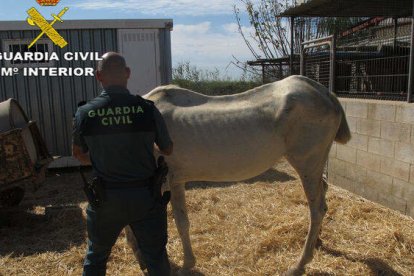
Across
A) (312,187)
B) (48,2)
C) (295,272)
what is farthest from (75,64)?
(295,272)

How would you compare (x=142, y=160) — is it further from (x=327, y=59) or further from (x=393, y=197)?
(x=327, y=59)

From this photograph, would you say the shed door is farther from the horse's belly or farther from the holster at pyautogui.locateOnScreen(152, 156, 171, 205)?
the holster at pyautogui.locateOnScreen(152, 156, 171, 205)

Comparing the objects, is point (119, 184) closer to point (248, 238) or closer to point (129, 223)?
point (129, 223)

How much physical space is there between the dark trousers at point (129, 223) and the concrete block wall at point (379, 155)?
3761mm

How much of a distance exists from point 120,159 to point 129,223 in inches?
18.9

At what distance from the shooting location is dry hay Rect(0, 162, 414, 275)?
3840 mm

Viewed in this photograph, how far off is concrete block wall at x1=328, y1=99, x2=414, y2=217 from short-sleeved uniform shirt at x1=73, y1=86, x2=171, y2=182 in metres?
3.87

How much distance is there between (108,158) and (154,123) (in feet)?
1.26

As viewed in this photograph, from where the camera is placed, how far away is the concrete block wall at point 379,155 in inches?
195

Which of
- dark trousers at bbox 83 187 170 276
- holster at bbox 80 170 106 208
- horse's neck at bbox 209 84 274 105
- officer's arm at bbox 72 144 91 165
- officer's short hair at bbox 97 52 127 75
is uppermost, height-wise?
officer's short hair at bbox 97 52 127 75

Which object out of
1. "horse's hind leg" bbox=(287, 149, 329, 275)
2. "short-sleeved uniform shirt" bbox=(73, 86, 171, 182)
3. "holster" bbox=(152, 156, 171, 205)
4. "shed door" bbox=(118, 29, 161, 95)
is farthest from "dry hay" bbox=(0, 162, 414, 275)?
"shed door" bbox=(118, 29, 161, 95)

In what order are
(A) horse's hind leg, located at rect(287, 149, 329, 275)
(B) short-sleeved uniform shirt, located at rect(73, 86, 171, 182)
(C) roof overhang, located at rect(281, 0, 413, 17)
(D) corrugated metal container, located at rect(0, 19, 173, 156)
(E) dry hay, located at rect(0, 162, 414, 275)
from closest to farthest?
(B) short-sleeved uniform shirt, located at rect(73, 86, 171, 182) < (A) horse's hind leg, located at rect(287, 149, 329, 275) < (E) dry hay, located at rect(0, 162, 414, 275) < (C) roof overhang, located at rect(281, 0, 413, 17) < (D) corrugated metal container, located at rect(0, 19, 173, 156)

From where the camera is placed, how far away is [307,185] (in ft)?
12.4

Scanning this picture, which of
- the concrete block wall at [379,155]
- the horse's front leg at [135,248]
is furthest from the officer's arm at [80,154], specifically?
the concrete block wall at [379,155]
